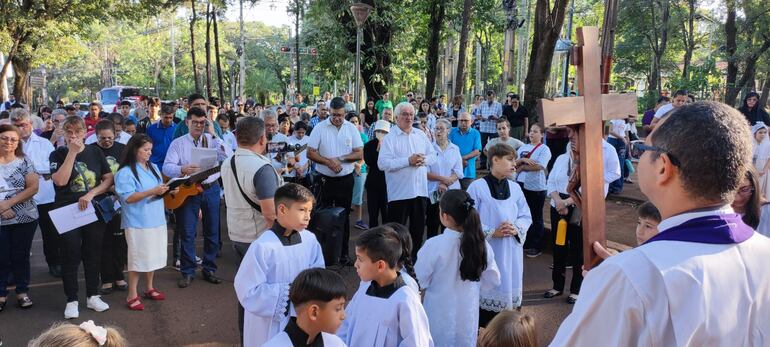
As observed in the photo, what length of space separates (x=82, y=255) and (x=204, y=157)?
152cm

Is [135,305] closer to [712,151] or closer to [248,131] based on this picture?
[248,131]

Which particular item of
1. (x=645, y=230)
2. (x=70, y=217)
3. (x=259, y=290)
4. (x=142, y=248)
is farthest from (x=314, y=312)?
(x=70, y=217)

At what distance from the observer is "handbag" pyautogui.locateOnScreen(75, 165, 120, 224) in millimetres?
5293

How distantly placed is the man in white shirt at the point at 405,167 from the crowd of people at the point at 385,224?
0.02m

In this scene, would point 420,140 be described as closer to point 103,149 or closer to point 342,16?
point 103,149

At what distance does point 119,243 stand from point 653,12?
31887mm

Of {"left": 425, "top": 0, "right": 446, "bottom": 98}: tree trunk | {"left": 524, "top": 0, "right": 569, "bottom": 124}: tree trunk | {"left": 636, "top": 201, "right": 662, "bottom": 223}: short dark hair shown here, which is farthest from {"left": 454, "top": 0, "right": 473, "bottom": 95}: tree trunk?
{"left": 636, "top": 201, "right": 662, "bottom": 223}: short dark hair

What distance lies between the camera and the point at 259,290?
122 inches

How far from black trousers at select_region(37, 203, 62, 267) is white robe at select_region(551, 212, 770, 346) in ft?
17.8

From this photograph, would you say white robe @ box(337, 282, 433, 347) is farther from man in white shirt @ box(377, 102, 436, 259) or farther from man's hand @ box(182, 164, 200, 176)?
man's hand @ box(182, 164, 200, 176)

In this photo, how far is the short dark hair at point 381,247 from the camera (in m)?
3.00

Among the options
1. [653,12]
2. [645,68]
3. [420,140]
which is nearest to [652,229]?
[420,140]

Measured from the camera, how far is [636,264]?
132cm

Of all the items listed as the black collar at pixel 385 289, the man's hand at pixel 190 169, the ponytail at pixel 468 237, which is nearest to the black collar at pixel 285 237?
the black collar at pixel 385 289
